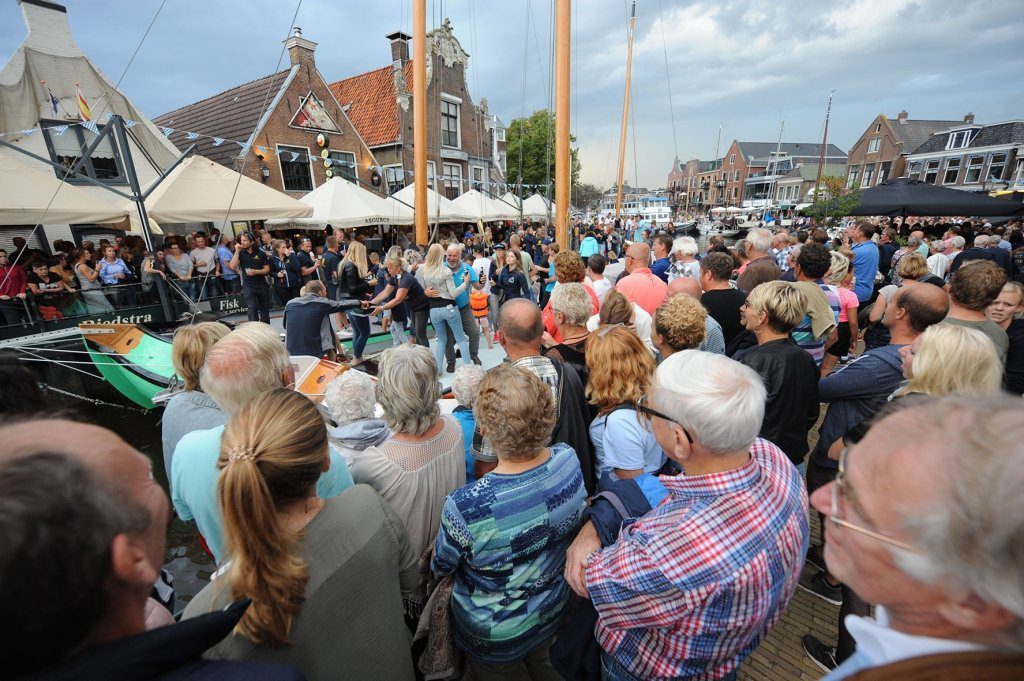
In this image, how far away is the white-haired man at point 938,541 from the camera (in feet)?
1.93

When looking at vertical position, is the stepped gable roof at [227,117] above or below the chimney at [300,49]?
below

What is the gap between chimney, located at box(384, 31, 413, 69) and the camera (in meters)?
19.2

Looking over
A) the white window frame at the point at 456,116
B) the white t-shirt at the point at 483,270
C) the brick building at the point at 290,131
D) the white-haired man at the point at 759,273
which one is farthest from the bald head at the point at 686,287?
the white window frame at the point at 456,116

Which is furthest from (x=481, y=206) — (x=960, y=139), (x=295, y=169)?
(x=960, y=139)

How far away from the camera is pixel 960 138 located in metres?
34.5

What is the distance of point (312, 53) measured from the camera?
51.6 feet

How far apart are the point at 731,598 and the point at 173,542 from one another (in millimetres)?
4096

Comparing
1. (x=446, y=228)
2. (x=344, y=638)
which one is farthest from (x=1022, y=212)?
(x=446, y=228)

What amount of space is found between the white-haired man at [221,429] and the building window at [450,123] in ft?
75.7

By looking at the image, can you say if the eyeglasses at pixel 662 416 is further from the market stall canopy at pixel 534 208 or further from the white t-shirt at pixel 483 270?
the market stall canopy at pixel 534 208

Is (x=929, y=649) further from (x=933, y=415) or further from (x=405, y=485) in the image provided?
(x=405, y=485)

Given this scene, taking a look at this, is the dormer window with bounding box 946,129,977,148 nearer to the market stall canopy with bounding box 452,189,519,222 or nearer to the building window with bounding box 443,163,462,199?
the market stall canopy with bounding box 452,189,519,222

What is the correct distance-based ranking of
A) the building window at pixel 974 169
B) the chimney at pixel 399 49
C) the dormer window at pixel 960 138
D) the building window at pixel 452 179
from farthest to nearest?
the dormer window at pixel 960 138
the building window at pixel 974 169
the building window at pixel 452 179
the chimney at pixel 399 49

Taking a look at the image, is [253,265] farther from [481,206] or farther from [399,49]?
[399,49]
